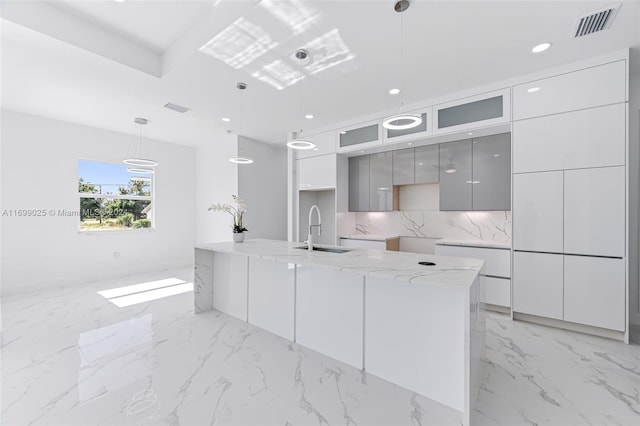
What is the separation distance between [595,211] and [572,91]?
1.27m

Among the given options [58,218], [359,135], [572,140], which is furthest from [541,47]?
[58,218]

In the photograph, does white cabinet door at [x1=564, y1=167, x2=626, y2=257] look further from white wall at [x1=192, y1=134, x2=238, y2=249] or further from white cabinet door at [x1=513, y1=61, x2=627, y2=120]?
white wall at [x1=192, y1=134, x2=238, y2=249]

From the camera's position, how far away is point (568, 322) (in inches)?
115

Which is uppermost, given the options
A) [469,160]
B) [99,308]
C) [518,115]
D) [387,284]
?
[518,115]

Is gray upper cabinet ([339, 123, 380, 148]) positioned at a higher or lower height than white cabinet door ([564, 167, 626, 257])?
higher

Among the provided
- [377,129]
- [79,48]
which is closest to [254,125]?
[377,129]

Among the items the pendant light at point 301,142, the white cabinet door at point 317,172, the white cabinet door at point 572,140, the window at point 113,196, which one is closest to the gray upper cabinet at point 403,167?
the white cabinet door at point 317,172

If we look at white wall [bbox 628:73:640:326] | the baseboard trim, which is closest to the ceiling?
white wall [bbox 628:73:640:326]

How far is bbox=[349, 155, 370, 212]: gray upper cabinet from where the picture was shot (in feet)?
15.4

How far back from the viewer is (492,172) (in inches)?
139

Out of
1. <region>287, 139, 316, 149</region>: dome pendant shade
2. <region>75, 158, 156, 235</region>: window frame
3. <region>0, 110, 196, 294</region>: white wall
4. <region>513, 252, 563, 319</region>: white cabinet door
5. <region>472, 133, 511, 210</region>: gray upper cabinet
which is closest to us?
<region>513, 252, 563, 319</region>: white cabinet door

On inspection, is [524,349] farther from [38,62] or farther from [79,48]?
[38,62]

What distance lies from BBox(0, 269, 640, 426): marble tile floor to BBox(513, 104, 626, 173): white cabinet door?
181 cm

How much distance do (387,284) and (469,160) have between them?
2585 millimetres
